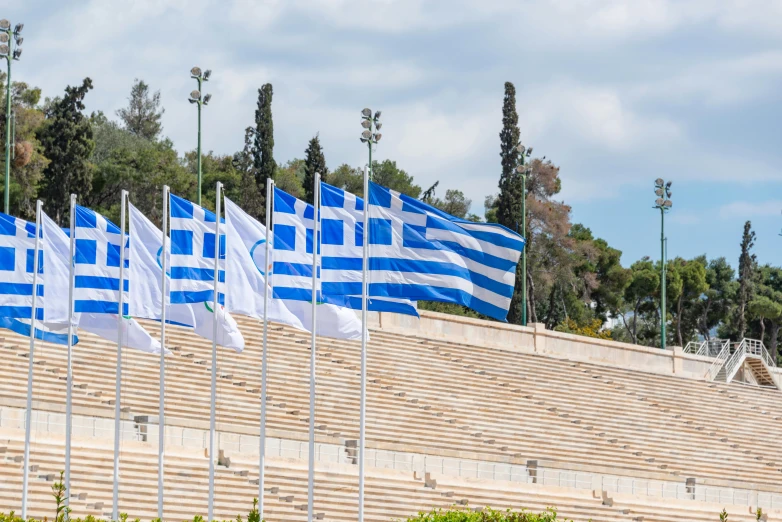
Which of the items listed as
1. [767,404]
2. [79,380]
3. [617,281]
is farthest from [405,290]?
[617,281]

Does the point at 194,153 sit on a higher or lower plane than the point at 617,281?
higher

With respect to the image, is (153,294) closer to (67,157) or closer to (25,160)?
(67,157)

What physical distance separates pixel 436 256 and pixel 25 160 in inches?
1312

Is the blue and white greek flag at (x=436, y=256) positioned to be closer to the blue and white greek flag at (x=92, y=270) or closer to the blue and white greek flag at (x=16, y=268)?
the blue and white greek flag at (x=92, y=270)

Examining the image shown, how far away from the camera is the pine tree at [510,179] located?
49875mm

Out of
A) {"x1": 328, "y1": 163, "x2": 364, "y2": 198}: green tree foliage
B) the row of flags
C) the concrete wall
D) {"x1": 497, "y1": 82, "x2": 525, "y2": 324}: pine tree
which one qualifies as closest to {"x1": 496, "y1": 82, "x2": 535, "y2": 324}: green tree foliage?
{"x1": 497, "y1": 82, "x2": 525, "y2": 324}: pine tree

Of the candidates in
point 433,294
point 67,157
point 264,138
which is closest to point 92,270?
point 433,294

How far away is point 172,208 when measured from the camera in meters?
19.3

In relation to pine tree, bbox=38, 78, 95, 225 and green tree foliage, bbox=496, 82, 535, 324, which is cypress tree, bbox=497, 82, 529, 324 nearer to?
green tree foliage, bbox=496, 82, 535, 324

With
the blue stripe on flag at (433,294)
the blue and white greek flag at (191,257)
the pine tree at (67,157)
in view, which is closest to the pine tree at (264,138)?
the pine tree at (67,157)

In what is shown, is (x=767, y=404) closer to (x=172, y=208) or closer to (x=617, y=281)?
(x=617, y=281)

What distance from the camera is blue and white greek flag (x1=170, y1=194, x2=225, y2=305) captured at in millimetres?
19188

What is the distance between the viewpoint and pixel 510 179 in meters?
50.1

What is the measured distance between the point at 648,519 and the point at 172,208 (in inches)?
627
